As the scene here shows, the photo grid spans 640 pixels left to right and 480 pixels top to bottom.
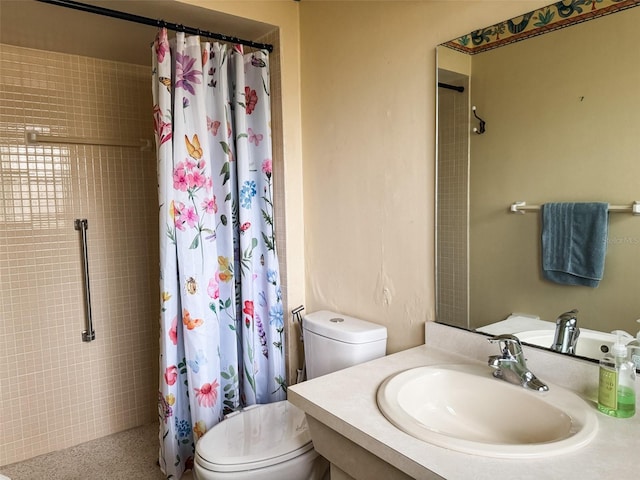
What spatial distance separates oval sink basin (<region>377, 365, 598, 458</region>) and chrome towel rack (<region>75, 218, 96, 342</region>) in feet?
5.99

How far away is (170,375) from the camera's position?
1912mm

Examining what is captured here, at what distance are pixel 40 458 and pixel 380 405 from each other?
6.88 ft

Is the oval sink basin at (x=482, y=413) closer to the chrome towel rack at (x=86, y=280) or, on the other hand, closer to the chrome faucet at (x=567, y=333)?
the chrome faucet at (x=567, y=333)

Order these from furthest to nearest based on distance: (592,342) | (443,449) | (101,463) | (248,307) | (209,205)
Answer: (101,463), (248,307), (209,205), (592,342), (443,449)

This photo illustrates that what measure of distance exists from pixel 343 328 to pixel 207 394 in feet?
2.17

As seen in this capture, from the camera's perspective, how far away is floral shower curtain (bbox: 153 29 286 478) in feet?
6.08

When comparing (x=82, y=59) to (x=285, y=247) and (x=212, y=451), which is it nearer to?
(x=285, y=247)

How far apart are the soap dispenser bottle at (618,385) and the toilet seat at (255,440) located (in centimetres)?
95

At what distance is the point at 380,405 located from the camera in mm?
1173

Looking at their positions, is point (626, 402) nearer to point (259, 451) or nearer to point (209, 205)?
point (259, 451)

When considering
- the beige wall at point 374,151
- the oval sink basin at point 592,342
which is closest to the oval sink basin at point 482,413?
the oval sink basin at point 592,342

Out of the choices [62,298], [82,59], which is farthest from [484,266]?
[82,59]

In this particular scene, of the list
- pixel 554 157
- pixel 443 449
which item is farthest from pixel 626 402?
pixel 554 157

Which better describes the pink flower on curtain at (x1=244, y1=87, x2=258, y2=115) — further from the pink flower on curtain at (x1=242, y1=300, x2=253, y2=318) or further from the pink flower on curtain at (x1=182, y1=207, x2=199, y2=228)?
the pink flower on curtain at (x1=242, y1=300, x2=253, y2=318)
